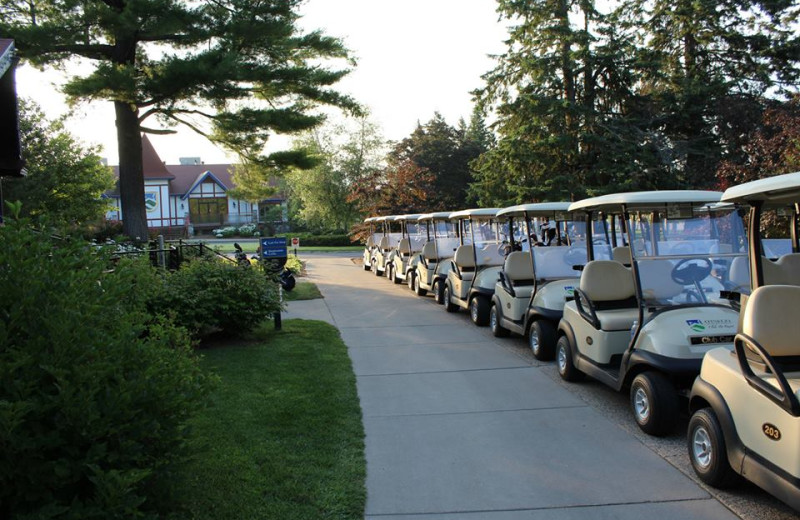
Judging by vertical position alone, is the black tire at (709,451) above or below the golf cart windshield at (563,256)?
below

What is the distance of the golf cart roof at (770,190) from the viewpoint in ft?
10.8

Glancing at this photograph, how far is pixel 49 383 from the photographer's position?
2.58 m

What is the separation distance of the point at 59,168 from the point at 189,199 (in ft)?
123

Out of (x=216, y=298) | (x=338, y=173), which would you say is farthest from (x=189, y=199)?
(x=216, y=298)

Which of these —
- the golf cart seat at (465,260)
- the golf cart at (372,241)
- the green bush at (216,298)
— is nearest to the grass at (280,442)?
the green bush at (216,298)

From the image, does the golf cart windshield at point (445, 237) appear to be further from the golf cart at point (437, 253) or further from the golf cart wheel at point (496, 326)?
the golf cart wheel at point (496, 326)

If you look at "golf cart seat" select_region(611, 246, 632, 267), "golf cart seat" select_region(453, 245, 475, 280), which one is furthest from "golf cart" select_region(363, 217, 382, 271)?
"golf cart seat" select_region(611, 246, 632, 267)

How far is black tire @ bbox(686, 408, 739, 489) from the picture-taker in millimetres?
3699

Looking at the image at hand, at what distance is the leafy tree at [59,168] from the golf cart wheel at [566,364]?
61.7 ft

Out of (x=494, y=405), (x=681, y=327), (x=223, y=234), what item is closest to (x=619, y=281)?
(x=681, y=327)

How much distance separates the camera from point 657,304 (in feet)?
17.4

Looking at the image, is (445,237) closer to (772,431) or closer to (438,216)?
(438,216)

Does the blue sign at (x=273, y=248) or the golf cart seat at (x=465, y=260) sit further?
the blue sign at (x=273, y=248)

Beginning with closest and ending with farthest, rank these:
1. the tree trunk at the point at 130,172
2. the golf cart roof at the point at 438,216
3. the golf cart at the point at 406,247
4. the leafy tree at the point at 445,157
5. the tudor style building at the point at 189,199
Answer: the golf cart roof at the point at 438,216 → the tree trunk at the point at 130,172 → the golf cart at the point at 406,247 → the leafy tree at the point at 445,157 → the tudor style building at the point at 189,199
